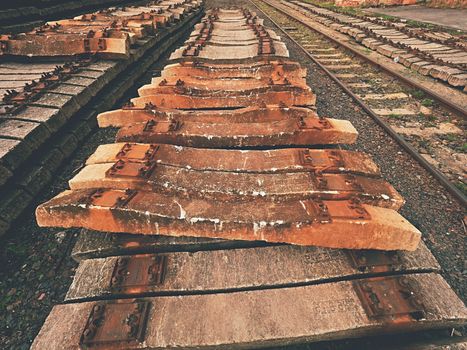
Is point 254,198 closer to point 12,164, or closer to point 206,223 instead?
point 206,223

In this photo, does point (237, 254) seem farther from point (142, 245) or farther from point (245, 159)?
point (245, 159)

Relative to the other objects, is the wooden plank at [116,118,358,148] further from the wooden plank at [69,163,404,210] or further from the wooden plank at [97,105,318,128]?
the wooden plank at [69,163,404,210]

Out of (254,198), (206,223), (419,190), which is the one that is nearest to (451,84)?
(419,190)

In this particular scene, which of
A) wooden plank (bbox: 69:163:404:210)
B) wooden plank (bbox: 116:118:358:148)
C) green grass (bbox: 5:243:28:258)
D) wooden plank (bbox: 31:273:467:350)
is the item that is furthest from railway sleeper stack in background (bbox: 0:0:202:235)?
wooden plank (bbox: 31:273:467:350)

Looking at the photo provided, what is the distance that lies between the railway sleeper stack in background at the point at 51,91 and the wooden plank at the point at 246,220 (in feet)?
4.19

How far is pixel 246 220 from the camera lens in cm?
187

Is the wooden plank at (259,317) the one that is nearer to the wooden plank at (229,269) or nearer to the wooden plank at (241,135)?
the wooden plank at (229,269)

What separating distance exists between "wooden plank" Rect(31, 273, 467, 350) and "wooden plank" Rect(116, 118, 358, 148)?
4.43ft

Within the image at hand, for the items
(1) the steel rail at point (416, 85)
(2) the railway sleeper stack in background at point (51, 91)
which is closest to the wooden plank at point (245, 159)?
(2) the railway sleeper stack in background at point (51, 91)

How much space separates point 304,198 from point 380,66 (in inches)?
271

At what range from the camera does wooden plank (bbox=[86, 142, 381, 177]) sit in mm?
2246

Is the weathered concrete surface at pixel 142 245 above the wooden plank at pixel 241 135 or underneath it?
underneath

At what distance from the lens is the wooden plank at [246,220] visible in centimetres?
180

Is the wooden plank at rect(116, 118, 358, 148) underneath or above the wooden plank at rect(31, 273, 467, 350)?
above
